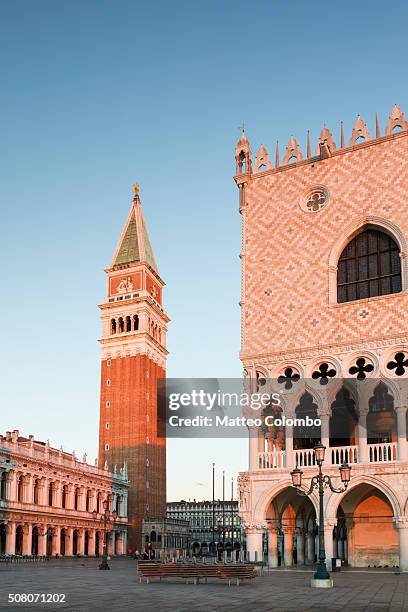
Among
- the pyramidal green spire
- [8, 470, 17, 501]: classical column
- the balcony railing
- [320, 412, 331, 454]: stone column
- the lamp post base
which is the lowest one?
the lamp post base

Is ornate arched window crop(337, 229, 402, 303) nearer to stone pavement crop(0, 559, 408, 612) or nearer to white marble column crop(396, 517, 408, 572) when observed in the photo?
white marble column crop(396, 517, 408, 572)

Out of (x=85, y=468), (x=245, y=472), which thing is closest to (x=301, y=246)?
(x=245, y=472)

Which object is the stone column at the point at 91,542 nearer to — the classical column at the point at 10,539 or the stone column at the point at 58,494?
the stone column at the point at 58,494

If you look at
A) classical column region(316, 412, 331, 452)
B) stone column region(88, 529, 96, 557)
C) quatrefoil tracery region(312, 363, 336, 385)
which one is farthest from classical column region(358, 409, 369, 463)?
stone column region(88, 529, 96, 557)

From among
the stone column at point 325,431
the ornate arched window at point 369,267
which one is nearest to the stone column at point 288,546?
the stone column at point 325,431

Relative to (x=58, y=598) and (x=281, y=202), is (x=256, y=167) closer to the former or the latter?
(x=281, y=202)

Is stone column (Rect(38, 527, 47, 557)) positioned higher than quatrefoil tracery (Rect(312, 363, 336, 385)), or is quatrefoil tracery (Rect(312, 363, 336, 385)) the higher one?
quatrefoil tracery (Rect(312, 363, 336, 385))

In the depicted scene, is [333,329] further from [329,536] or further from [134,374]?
[134,374]

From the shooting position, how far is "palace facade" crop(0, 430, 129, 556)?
58062 millimetres

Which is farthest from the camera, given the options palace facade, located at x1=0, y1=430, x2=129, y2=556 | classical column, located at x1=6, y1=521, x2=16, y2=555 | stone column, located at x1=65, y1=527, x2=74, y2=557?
stone column, located at x1=65, y1=527, x2=74, y2=557

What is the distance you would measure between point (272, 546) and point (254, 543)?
1.22 meters

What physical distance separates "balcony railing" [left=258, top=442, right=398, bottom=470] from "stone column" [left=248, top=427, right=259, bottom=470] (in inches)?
7.1

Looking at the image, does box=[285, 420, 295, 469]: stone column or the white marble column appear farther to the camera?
box=[285, 420, 295, 469]: stone column

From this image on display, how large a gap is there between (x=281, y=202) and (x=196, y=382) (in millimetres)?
9365
